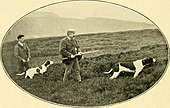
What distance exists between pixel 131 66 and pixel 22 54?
0.88 meters

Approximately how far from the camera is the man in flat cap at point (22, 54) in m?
5.32

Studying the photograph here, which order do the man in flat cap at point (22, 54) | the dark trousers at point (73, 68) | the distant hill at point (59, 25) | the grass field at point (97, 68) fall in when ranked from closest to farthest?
1. the grass field at point (97, 68)
2. the dark trousers at point (73, 68)
3. the man in flat cap at point (22, 54)
4. the distant hill at point (59, 25)

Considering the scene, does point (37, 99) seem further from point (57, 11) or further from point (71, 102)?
point (57, 11)

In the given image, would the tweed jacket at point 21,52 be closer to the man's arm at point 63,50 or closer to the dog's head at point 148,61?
the man's arm at point 63,50

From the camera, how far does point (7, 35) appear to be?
5.55 metres

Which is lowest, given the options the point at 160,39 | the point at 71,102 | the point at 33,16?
the point at 71,102

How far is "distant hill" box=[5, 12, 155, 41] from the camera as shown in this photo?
221 inches

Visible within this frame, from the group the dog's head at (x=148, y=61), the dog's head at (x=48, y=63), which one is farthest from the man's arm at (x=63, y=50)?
the dog's head at (x=148, y=61)

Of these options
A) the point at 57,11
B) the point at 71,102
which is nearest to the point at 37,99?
the point at 71,102

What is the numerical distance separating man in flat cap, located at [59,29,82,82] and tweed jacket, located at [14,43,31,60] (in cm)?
27

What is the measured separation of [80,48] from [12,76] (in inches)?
24.2

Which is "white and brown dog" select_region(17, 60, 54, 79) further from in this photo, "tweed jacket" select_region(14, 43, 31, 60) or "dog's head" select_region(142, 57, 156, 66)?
"dog's head" select_region(142, 57, 156, 66)

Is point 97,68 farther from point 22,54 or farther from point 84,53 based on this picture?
point 22,54

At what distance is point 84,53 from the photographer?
17.8ft
